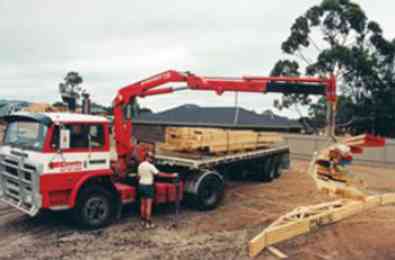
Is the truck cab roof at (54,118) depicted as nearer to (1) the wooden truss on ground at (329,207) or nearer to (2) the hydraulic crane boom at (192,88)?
(2) the hydraulic crane boom at (192,88)

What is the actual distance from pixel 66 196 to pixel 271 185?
8.21 metres

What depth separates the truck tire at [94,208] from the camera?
8.00 meters

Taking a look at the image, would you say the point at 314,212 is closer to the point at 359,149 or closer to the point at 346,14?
the point at 359,149

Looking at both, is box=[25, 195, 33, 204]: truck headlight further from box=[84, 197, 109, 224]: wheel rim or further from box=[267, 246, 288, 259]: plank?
box=[267, 246, 288, 259]: plank

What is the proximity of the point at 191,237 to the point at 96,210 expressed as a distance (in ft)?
7.03

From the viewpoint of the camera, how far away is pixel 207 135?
1077cm

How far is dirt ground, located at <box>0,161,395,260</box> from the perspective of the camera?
6906mm

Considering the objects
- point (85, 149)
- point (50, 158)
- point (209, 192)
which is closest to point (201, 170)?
point (209, 192)

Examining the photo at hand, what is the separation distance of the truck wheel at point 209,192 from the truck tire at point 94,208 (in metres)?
2.36

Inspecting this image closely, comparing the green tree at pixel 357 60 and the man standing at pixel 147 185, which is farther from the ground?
the green tree at pixel 357 60

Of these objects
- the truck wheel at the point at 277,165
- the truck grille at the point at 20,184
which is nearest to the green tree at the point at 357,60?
the truck wheel at the point at 277,165

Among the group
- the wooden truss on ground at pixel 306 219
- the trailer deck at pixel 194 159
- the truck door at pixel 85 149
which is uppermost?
the truck door at pixel 85 149

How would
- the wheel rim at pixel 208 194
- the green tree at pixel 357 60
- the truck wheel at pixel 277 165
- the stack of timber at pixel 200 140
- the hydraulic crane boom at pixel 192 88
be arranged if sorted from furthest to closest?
the green tree at pixel 357 60 < the truck wheel at pixel 277 165 < the stack of timber at pixel 200 140 < the wheel rim at pixel 208 194 < the hydraulic crane boom at pixel 192 88

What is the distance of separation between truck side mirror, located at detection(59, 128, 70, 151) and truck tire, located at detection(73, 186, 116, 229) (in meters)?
1.03
